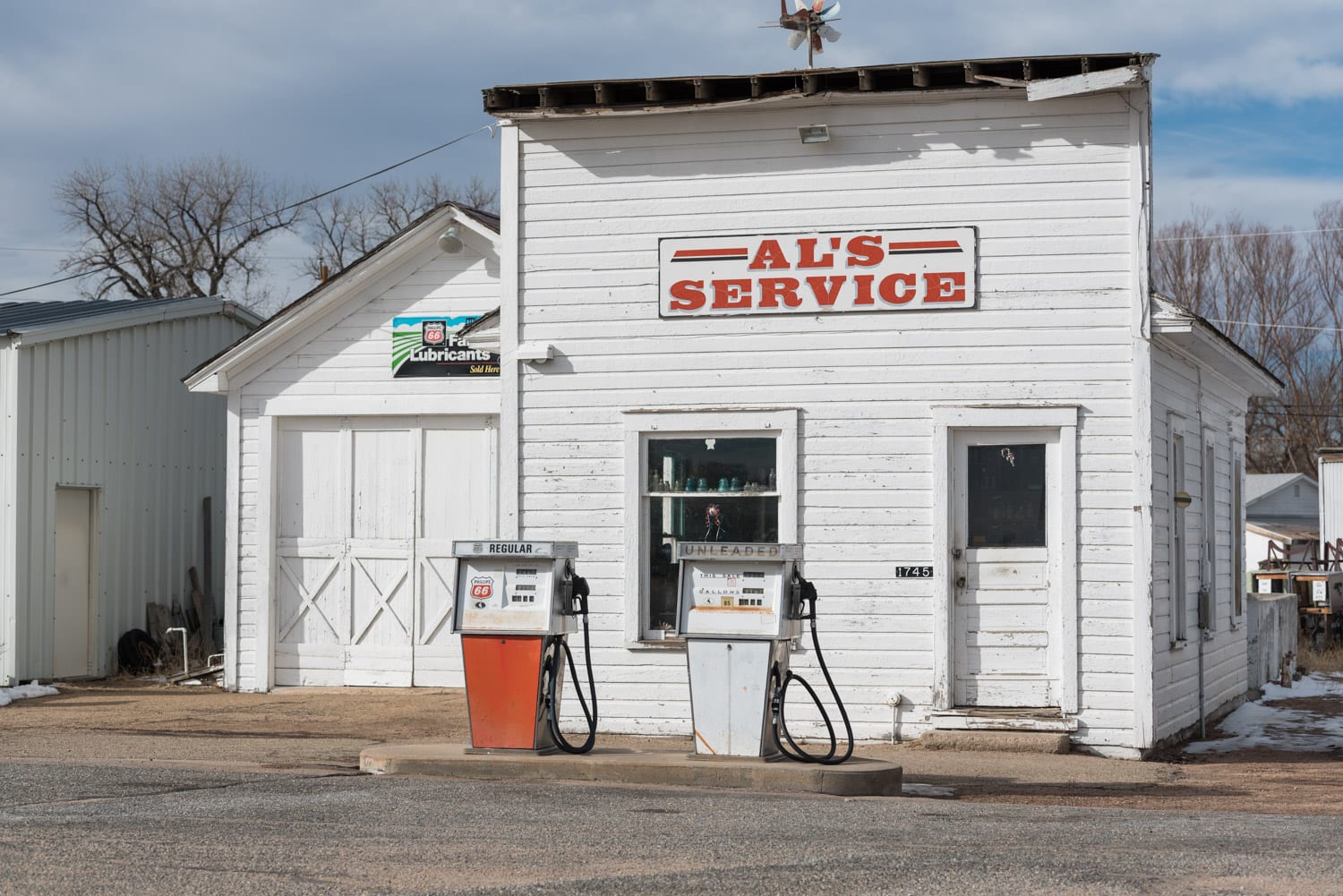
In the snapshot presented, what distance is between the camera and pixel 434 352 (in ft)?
52.8

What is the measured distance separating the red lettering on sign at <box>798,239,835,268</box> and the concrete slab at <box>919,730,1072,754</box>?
3.81 meters

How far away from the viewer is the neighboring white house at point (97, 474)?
16703 mm

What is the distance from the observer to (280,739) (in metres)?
12.5

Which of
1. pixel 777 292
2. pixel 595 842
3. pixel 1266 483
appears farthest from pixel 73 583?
pixel 1266 483

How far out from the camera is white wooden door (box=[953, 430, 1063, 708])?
1184 cm

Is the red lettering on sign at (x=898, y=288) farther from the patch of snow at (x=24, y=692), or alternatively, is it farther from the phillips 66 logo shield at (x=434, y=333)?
the patch of snow at (x=24, y=692)

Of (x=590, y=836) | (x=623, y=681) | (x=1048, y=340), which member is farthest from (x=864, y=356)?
(x=590, y=836)

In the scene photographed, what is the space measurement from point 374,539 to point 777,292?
613cm

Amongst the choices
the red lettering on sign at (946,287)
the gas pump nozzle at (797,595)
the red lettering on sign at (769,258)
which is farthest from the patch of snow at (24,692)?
the red lettering on sign at (946,287)

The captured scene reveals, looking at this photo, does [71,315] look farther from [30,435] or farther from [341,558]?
[341,558]

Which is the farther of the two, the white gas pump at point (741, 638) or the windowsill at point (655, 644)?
the windowsill at point (655, 644)

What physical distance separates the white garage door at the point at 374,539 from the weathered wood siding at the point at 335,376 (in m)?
0.24

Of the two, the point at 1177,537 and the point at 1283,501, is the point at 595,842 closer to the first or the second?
the point at 1177,537

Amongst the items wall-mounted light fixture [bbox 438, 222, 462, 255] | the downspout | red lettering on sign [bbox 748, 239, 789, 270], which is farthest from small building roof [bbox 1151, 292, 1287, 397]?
wall-mounted light fixture [bbox 438, 222, 462, 255]
